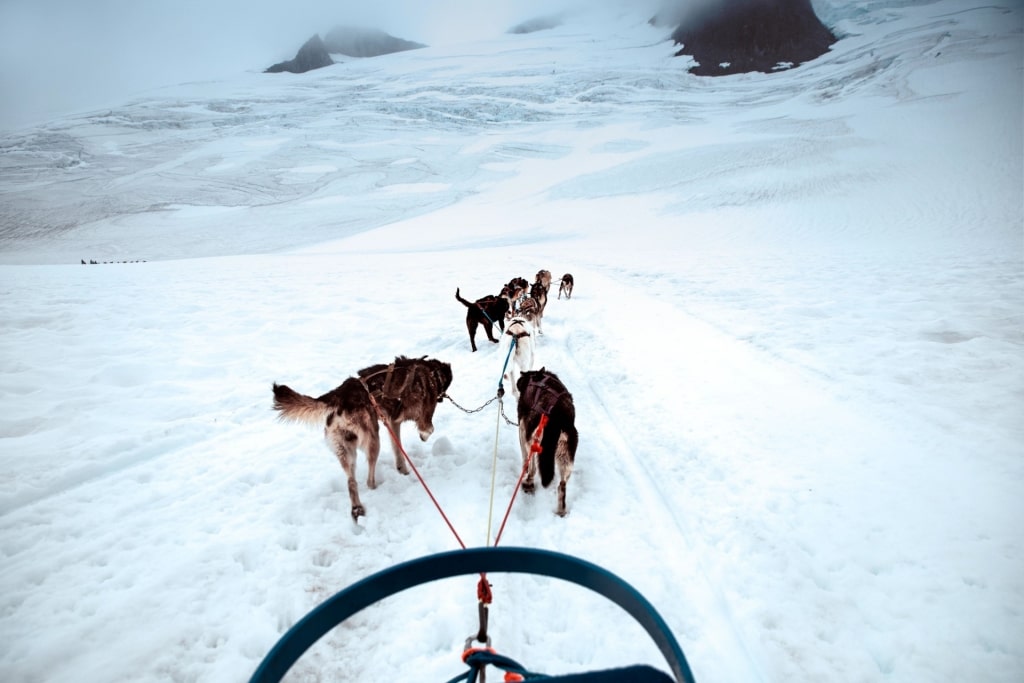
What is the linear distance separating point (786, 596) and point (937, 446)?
2753 mm

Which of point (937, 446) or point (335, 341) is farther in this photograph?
point (335, 341)

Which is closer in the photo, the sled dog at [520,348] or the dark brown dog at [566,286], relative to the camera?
the sled dog at [520,348]

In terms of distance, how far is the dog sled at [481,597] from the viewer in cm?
126

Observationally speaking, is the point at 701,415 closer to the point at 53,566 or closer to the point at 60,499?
the point at 53,566

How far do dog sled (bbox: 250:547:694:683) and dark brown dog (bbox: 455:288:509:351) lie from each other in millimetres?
5661

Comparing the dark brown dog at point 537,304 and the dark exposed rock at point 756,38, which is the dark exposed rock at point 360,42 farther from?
the dark brown dog at point 537,304

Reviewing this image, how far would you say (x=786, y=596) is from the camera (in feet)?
8.36

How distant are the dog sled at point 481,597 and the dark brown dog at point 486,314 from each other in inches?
223

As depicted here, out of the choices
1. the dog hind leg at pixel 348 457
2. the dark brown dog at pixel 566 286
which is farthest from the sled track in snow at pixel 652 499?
the dark brown dog at pixel 566 286

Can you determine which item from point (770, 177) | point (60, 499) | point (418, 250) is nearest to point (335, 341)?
point (60, 499)

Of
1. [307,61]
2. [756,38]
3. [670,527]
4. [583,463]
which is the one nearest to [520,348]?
[583,463]

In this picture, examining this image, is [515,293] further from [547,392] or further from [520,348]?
[547,392]

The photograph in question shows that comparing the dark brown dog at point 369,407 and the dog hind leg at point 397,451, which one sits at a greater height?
the dark brown dog at point 369,407

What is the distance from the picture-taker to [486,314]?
739 cm
